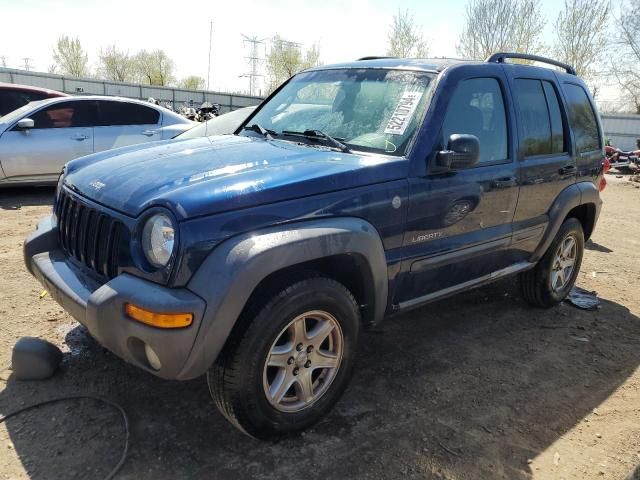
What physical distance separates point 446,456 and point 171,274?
1640mm

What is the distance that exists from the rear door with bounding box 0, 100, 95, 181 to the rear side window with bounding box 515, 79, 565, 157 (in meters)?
6.39

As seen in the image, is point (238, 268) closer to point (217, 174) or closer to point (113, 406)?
point (217, 174)

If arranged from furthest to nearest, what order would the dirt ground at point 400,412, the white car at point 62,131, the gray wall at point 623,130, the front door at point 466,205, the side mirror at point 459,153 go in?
the gray wall at point 623,130
the white car at point 62,131
the front door at point 466,205
the side mirror at point 459,153
the dirt ground at point 400,412

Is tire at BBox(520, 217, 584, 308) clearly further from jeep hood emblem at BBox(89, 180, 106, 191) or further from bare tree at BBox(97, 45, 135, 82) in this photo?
bare tree at BBox(97, 45, 135, 82)

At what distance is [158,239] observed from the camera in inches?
92.1

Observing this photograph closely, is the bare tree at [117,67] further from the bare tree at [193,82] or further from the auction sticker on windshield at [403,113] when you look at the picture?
the auction sticker on windshield at [403,113]

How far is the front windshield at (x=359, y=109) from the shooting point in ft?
10.4

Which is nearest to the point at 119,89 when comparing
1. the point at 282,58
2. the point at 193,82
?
the point at 282,58

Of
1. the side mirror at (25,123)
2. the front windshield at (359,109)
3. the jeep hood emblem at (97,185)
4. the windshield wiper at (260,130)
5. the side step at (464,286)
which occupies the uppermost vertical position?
the front windshield at (359,109)

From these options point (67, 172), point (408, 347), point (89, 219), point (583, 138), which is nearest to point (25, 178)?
point (67, 172)

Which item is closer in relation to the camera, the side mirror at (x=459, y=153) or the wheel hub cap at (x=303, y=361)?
the wheel hub cap at (x=303, y=361)

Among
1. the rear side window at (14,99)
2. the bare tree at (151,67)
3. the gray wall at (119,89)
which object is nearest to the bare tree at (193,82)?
the bare tree at (151,67)

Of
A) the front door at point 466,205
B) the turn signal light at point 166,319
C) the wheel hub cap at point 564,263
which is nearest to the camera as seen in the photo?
the turn signal light at point 166,319

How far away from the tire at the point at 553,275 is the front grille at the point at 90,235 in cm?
343
